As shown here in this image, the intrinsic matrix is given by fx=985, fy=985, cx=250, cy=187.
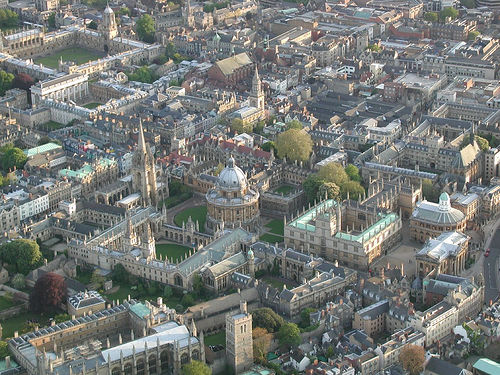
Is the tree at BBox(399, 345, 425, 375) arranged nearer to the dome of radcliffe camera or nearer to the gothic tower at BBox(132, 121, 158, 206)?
the dome of radcliffe camera

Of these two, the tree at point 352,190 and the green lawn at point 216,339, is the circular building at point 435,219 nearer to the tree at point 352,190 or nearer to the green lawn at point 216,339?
the tree at point 352,190

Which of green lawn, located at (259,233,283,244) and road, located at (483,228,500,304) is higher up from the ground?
road, located at (483,228,500,304)

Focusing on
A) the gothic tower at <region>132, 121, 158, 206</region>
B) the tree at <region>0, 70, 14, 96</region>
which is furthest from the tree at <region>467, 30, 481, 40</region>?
the tree at <region>0, 70, 14, 96</region>

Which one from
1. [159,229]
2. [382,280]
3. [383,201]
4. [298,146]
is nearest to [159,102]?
[298,146]

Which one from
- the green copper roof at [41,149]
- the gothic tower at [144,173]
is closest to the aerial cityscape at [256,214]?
the gothic tower at [144,173]

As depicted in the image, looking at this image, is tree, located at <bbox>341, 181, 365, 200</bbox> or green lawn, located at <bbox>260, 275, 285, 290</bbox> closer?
green lawn, located at <bbox>260, 275, 285, 290</bbox>

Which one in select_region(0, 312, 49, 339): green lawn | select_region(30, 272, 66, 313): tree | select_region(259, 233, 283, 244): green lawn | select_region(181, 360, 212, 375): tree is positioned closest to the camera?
select_region(181, 360, 212, 375): tree

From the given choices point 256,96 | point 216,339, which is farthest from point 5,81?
point 216,339
